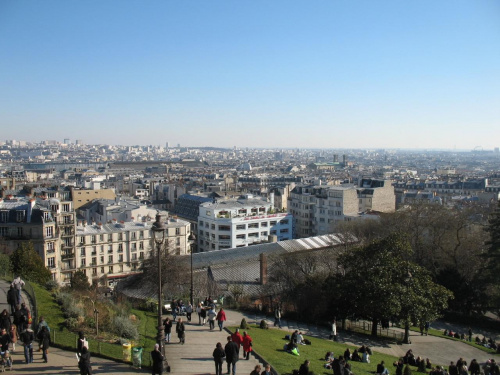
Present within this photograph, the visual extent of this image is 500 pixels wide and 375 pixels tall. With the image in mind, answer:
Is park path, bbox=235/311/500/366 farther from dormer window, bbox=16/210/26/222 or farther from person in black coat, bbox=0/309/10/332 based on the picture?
dormer window, bbox=16/210/26/222

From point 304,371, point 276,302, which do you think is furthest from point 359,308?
point 304,371

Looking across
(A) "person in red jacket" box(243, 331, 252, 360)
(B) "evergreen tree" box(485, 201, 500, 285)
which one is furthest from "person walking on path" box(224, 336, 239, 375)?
(B) "evergreen tree" box(485, 201, 500, 285)

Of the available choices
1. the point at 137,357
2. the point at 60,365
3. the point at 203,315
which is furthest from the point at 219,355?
the point at 203,315

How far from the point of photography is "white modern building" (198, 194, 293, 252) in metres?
55.0

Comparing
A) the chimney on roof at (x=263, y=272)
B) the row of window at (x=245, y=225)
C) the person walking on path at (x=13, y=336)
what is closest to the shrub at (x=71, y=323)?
the person walking on path at (x=13, y=336)

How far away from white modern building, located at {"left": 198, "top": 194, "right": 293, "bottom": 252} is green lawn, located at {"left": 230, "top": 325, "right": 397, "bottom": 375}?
1325 inches

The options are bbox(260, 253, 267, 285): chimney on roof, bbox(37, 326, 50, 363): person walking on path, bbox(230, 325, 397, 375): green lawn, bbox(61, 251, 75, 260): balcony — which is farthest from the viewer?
bbox(61, 251, 75, 260): balcony

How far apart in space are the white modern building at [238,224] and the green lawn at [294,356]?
3365 cm

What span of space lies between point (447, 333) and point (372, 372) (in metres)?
12.0

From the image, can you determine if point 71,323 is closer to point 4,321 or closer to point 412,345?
point 4,321

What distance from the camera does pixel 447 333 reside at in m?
27.5

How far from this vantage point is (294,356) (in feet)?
55.3

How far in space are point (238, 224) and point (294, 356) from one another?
126ft

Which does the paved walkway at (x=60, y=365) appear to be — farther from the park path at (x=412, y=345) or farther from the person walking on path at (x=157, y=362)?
the park path at (x=412, y=345)
